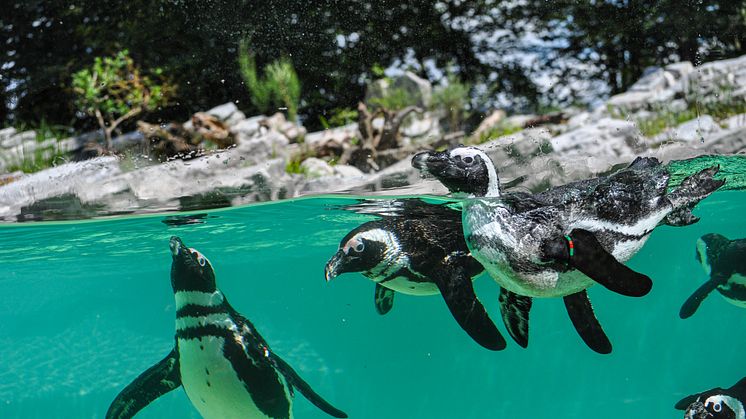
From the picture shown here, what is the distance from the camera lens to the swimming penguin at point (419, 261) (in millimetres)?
3920

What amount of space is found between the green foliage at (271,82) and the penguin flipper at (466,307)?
1674 millimetres

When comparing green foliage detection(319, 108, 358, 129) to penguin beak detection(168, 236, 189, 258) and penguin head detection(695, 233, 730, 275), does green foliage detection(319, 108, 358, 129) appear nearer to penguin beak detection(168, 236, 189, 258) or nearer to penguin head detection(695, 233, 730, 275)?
penguin beak detection(168, 236, 189, 258)

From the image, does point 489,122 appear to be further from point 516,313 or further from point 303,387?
point 303,387

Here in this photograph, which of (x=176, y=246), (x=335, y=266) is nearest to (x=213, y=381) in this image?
(x=176, y=246)

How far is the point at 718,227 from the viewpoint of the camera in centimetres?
1345

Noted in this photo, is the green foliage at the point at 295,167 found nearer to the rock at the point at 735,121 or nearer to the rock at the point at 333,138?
the rock at the point at 333,138

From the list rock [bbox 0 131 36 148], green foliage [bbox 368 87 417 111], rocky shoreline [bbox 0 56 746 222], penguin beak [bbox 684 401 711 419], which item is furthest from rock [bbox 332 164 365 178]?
penguin beak [bbox 684 401 711 419]

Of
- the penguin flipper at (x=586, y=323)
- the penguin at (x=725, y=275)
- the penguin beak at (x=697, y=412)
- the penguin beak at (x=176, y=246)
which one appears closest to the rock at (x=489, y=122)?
the penguin flipper at (x=586, y=323)

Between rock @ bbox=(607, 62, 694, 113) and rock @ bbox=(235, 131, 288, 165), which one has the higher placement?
rock @ bbox=(607, 62, 694, 113)

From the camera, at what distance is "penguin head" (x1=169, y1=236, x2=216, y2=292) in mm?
4855

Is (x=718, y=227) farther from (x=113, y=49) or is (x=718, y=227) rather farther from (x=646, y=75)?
(x=113, y=49)

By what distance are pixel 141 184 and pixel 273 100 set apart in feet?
4.51

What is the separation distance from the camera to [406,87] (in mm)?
3316

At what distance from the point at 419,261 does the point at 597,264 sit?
5.88ft
